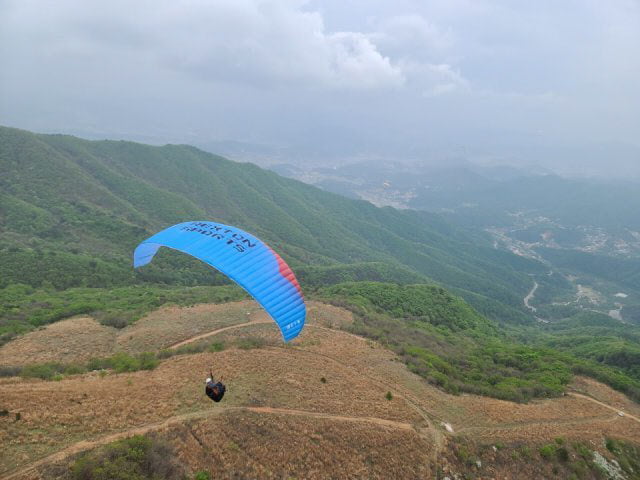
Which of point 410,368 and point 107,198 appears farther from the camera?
point 107,198

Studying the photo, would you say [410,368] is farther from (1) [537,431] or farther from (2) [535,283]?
(2) [535,283]

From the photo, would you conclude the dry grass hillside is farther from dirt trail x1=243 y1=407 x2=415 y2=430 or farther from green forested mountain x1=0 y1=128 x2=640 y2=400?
green forested mountain x1=0 y1=128 x2=640 y2=400

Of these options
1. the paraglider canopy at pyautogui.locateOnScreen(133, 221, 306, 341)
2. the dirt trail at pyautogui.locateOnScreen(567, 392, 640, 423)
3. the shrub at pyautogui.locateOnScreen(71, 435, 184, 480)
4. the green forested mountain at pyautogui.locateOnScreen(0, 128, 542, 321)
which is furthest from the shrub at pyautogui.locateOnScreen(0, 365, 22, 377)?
the dirt trail at pyautogui.locateOnScreen(567, 392, 640, 423)

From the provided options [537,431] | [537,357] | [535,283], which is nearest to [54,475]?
[537,431]

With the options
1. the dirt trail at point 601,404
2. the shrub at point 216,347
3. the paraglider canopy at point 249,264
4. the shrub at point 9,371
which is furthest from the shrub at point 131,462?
the dirt trail at point 601,404

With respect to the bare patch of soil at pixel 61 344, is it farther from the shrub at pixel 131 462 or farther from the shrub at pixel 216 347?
the shrub at pixel 131 462
